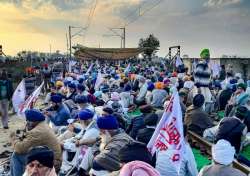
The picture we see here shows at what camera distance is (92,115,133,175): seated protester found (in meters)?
5.46

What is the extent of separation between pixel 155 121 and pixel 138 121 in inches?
67.8

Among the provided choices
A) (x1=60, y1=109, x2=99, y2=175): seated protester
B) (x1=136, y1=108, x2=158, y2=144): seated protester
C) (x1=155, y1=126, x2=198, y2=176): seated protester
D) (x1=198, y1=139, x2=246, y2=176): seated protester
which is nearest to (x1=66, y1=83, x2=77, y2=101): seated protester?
(x1=60, y1=109, x2=99, y2=175): seated protester

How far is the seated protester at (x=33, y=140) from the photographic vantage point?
6.48m

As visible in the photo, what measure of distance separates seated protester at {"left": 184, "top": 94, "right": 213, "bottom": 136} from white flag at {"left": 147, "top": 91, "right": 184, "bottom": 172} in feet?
14.3

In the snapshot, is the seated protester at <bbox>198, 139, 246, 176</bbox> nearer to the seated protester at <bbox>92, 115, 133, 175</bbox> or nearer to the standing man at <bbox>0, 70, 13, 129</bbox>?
the seated protester at <bbox>92, 115, 133, 175</bbox>

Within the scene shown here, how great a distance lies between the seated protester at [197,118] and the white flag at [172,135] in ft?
14.3

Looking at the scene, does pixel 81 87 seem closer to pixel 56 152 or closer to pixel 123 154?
pixel 56 152

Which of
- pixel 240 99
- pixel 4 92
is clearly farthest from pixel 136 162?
pixel 4 92

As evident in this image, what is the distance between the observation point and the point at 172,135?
5281 mm

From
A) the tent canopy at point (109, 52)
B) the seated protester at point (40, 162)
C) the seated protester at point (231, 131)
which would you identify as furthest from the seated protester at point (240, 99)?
the tent canopy at point (109, 52)

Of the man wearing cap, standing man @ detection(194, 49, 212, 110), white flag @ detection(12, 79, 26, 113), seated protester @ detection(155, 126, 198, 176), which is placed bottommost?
seated protester @ detection(155, 126, 198, 176)

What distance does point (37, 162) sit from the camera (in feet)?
13.0

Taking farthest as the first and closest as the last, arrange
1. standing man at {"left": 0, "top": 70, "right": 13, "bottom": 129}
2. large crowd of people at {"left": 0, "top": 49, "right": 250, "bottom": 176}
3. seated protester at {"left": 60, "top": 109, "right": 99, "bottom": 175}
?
1. standing man at {"left": 0, "top": 70, "right": 13, "bottom": 129}
2. seated protester at {"left": 60, "top": 109, "right": 99, "bottom": 175}
3. large crowd of people at {"left": 0, "top": 49, "right": 250, "bottom": 176}

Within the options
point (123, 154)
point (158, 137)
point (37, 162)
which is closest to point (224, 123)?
point (158, 137)
